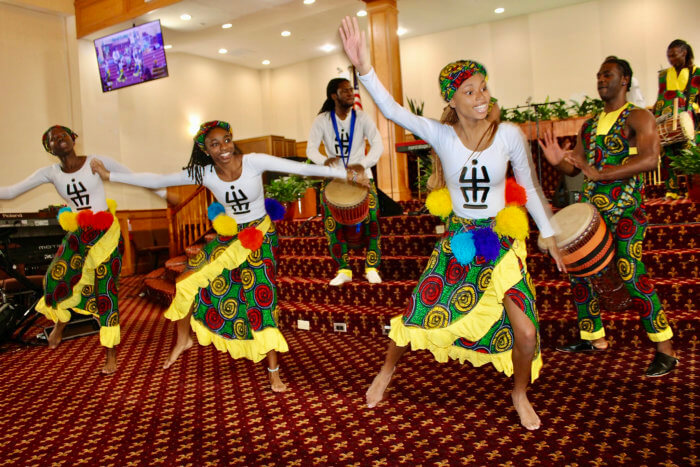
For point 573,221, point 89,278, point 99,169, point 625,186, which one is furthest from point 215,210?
point 625,186

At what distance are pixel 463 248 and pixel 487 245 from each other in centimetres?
11

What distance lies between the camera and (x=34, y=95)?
1063cm

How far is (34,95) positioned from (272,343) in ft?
31.6

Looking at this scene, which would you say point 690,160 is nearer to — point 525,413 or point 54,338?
point 525,413

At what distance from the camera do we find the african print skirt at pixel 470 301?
2.65 meters


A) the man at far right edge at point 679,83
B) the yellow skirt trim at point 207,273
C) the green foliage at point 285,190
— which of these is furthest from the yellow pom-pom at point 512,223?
the green foliage at point 285,190

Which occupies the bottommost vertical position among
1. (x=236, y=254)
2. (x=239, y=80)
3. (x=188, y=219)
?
(x=236, y=254)

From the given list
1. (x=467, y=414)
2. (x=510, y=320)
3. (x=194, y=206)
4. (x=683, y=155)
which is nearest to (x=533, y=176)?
(x=510, y=320)

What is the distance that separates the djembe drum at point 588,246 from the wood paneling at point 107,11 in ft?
30.8

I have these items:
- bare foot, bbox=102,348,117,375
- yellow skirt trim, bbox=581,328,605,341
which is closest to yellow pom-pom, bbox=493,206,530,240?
yellow skirt trim, bbox=581,328,605,341

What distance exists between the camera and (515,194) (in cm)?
275

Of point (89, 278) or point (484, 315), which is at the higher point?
point (89, 278)

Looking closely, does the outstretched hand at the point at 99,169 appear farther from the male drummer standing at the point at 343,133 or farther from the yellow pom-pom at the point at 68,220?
the male drummer standing at the point at 343,133

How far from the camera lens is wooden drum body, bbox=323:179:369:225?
15.3ft
